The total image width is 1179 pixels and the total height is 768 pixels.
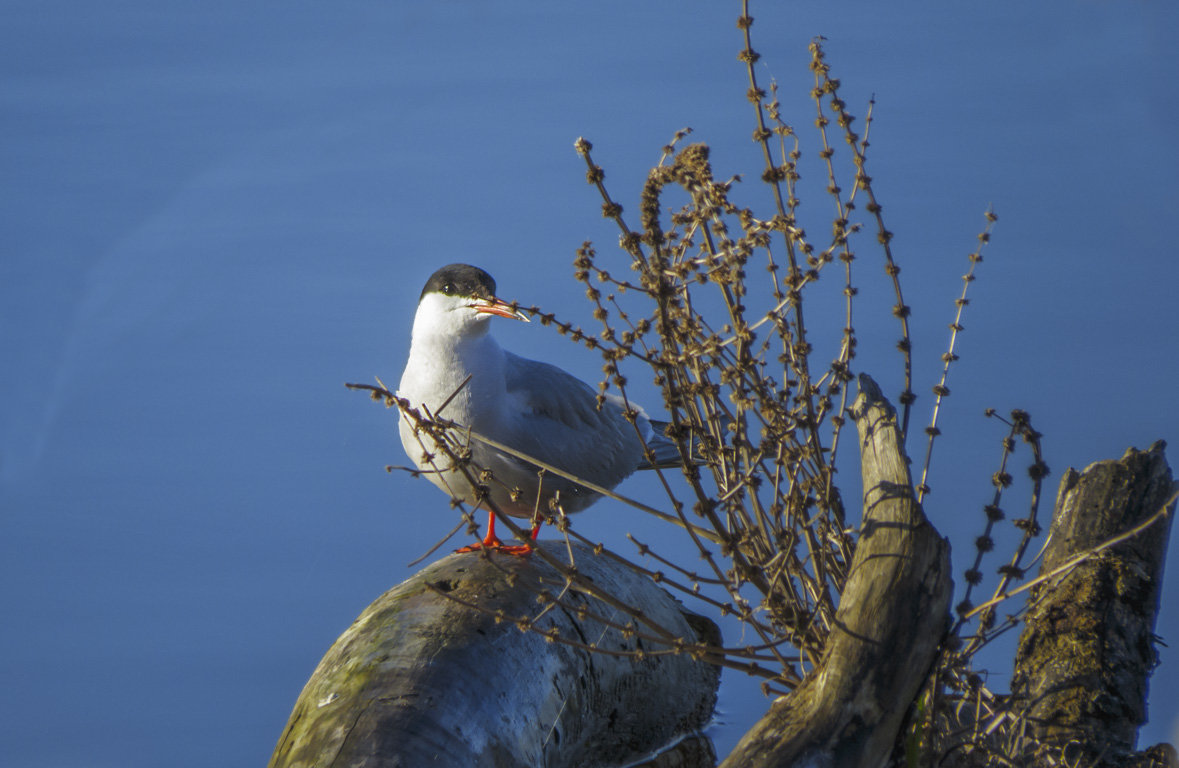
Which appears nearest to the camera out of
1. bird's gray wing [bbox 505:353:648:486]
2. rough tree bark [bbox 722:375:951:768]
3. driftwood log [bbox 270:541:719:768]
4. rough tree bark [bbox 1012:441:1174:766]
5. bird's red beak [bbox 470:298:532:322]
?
rough tree bark [bbox 722:375:951:768]

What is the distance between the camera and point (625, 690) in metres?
3.03

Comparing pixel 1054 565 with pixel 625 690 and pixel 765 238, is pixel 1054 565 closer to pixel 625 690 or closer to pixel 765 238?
pixel 625 690

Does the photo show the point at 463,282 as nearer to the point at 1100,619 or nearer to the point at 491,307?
the point at 491,307

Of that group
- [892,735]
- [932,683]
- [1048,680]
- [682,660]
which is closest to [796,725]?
[892,735]

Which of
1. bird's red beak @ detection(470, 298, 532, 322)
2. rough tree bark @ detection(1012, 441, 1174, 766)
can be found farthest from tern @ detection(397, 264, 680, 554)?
rough tree bark @ detection(1012, 441, 1174, 766)

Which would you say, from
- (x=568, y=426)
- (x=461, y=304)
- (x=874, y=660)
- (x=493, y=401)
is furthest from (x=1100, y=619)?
(x=461, y=304)

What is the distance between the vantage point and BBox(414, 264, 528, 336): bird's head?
2949 millimetres

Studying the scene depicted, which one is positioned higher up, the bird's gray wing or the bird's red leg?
the bird's gray wing

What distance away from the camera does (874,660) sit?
180 cm

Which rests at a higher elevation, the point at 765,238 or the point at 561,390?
the point at 561,390

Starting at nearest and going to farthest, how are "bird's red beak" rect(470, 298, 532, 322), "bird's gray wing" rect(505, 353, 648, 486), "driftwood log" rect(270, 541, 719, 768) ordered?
1. "driftwood log" rect(270, 541, 719, 768)
2. "bird's red beak" rect(470, 298, 532, 322)
3. "bird's gray wing" rect(505, 353, 648, 486)

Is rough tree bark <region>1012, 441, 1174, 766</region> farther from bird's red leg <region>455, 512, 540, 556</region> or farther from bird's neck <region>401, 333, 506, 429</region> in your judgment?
bird's neck <region>401, 333, 506, 429</region>

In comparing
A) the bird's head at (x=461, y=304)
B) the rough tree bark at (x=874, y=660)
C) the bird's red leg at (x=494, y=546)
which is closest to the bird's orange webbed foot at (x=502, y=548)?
the bird's red leg at (x=494, y=546)

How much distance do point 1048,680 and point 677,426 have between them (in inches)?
54.0
